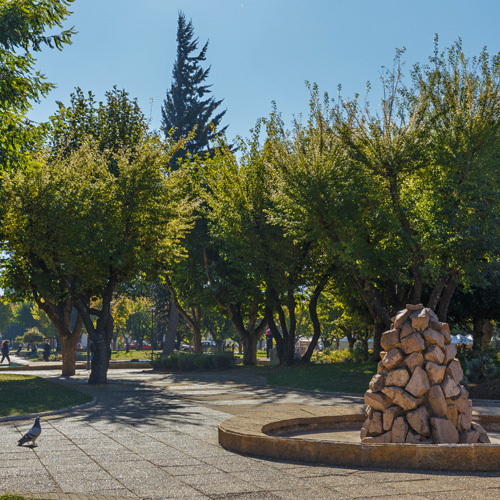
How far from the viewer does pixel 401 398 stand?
26.8 feet

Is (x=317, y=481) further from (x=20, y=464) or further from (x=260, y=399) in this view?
(x=260, y=399)

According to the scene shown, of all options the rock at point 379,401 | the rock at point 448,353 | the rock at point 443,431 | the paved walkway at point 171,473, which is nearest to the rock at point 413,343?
the rock at point 448,353

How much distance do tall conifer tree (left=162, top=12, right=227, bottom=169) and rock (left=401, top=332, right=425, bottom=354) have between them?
138ft

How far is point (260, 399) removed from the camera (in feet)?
54.8

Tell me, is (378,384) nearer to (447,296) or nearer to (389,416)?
(389,416)

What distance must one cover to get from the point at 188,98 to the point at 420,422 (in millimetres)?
46650

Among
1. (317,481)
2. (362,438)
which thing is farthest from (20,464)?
(362,438)

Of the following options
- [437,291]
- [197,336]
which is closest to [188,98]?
[197,336]

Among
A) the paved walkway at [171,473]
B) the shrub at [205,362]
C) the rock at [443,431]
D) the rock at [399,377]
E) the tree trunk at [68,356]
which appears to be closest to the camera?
the paved walkway at [171,473]

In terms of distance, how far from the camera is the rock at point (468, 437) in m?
8.18

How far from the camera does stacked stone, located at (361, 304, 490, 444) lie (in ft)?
26.6

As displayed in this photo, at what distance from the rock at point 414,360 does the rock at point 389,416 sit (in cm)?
59

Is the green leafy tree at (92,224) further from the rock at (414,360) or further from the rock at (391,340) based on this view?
the rock at (414,360)

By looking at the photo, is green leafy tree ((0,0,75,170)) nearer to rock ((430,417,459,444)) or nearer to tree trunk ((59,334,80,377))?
tree trunk ((59,334,80,377))
